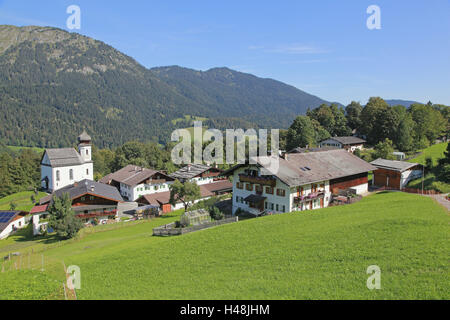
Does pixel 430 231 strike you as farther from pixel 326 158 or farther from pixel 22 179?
pixel 22 179

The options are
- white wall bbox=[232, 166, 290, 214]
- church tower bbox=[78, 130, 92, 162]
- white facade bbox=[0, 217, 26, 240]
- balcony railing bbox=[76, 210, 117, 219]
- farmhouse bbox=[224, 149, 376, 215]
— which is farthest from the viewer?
church tower bbox=[78, 130, 92, 162]

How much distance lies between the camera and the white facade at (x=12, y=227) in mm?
49000

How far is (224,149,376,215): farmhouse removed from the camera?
4014 cm

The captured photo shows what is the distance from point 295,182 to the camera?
129 ft

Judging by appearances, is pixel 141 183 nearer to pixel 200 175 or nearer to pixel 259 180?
pixel 200 175

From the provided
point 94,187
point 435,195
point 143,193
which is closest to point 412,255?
point 435,195

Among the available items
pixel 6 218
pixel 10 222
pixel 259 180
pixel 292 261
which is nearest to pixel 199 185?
pixel 259 180

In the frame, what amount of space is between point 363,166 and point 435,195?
12858 mm

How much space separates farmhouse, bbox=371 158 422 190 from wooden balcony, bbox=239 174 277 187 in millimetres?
20568

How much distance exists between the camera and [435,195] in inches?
1468

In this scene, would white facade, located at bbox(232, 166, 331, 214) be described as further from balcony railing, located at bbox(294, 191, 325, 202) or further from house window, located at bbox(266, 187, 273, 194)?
balcony railing, located at bbox(294, 191, 325, 202)

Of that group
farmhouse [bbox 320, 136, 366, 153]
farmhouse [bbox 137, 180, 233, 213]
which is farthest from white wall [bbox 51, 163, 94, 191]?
farmhouse [bbox 320, 136, 366, 153]

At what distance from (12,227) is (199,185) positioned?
35.7 metres
